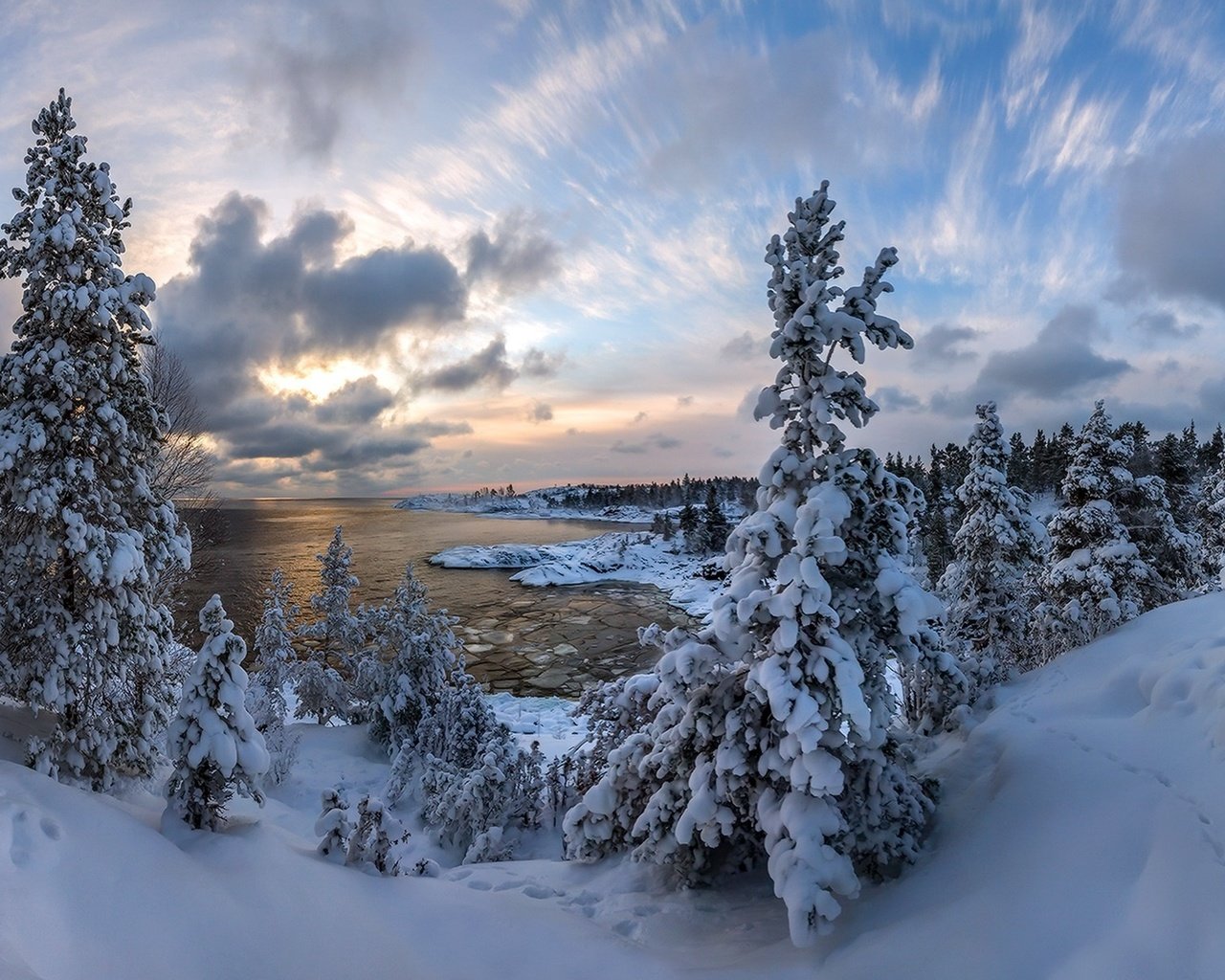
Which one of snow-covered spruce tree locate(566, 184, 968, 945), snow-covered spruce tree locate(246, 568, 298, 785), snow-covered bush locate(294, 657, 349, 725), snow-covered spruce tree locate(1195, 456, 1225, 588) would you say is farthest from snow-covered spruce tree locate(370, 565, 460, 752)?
snow-covered spruce tree locate(1195, 456, 1225, 588)

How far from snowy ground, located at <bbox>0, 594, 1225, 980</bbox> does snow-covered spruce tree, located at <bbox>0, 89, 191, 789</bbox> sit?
3.57 ft

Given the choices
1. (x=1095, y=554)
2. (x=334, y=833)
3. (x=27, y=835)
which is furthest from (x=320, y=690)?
(x=1095, y=554)

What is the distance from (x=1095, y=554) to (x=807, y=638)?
46.7ft

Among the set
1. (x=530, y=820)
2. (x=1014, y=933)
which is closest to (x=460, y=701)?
(x=530, y=820)

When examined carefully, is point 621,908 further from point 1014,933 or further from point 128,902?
point 128,902

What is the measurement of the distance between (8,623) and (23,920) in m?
5.67

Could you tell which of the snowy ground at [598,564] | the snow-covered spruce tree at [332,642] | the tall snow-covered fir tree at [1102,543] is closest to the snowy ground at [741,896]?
the tall snow-covered fir tree at [1102,543]

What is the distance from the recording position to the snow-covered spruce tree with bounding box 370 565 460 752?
18.9 meters

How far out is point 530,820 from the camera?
1244cm

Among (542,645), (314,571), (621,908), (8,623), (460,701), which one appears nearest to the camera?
(621,908)

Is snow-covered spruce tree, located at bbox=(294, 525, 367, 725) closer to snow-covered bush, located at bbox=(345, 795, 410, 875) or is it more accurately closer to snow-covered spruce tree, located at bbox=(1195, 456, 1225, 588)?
snow-covered bush, located at bbox=(345, 795, 410, 875)

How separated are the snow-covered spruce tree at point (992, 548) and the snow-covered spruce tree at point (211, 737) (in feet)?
51.6

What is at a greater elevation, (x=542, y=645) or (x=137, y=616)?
(x=137, y=616)

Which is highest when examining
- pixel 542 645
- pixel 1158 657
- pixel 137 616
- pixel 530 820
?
pixel 137 616
